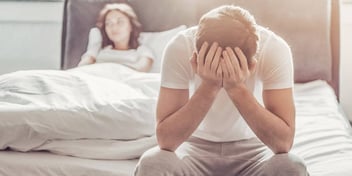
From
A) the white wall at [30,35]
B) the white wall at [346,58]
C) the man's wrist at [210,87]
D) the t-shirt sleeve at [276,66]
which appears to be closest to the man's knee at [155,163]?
the man's wrist at [210,87]

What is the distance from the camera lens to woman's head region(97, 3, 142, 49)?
99.0 inches

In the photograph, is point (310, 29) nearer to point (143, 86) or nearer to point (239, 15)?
point (143, 86)

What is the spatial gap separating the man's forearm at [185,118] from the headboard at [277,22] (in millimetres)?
1063

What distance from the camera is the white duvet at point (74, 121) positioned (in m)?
1.68

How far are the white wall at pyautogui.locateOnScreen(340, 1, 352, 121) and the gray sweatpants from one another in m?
1.38

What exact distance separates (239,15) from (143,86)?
2.40ft

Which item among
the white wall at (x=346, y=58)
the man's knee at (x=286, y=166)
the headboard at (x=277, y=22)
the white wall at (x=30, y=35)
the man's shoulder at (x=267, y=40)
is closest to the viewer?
the man's knee at (x=286, y=166)

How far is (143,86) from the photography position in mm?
2125

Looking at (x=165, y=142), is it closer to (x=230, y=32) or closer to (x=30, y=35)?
(x=230, y=32)

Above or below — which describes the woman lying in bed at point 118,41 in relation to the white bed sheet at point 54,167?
above

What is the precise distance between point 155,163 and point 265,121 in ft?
0.97

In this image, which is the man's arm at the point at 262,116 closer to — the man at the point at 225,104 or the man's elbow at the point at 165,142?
the man at the point at 225,104

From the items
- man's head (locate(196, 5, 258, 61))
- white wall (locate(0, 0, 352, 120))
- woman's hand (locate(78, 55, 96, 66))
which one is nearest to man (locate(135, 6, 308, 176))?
man's head (locate(196, 5, 258, 61))

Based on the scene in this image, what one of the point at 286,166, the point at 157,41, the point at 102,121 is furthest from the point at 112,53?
the point at 286,166
